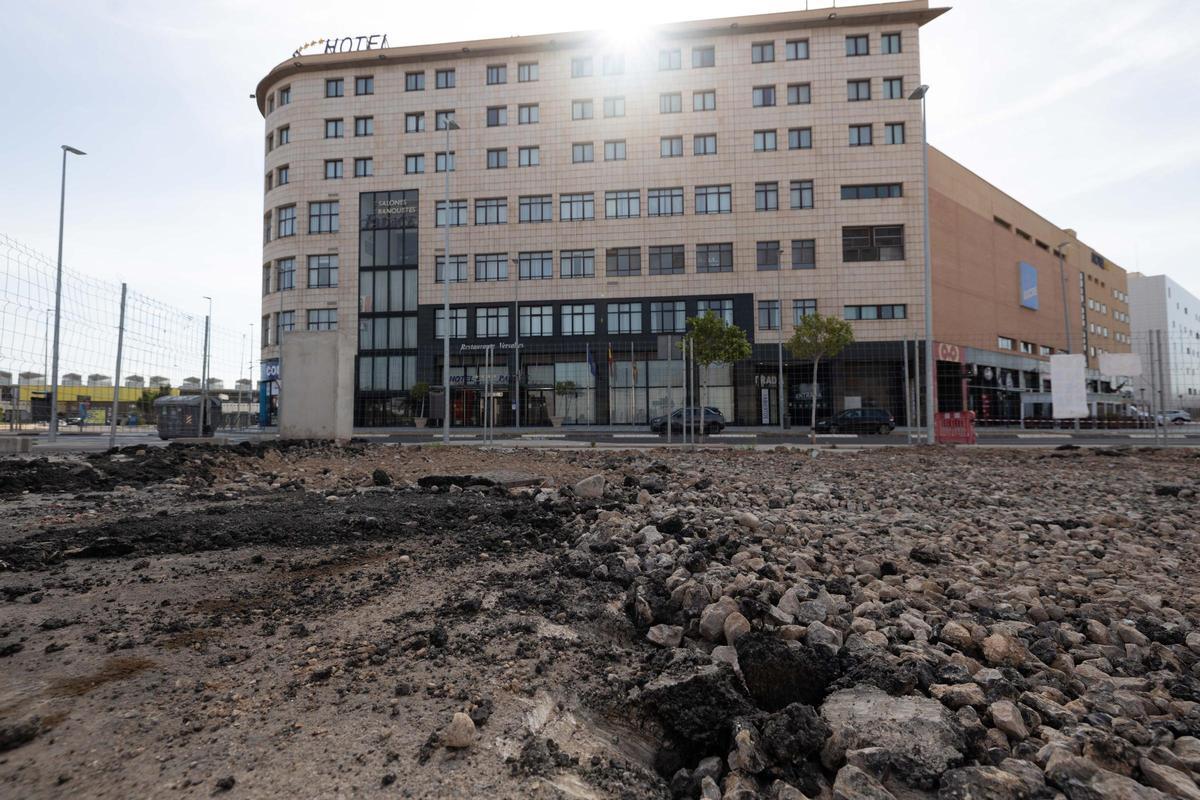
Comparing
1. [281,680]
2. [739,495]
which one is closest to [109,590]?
[281,680]

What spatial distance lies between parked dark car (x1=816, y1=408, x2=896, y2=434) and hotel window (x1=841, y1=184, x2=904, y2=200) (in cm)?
1774

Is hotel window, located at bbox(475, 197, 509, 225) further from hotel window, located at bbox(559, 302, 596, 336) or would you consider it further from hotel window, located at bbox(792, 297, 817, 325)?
hotel window, located at bbox(792, 297, 817, 325)

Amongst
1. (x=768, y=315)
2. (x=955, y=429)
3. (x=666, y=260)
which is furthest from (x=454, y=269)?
(x=955, y=429)

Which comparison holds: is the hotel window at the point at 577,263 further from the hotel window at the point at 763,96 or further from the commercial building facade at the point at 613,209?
the hotel window at the point at 763,96

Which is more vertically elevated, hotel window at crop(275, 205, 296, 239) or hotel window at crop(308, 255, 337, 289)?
hotel window at crop(275, 205, 296, 239)

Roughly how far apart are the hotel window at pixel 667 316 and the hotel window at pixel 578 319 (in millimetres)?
4123

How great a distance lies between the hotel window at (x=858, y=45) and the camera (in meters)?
41.9

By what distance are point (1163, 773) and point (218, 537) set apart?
18.1 feet

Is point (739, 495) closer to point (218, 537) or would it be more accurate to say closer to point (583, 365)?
point (218, 537)

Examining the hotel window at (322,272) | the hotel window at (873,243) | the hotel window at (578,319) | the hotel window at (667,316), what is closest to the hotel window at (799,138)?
the hotel window at (873,243)

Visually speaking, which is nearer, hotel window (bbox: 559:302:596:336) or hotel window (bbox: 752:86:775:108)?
hotel window (bbox: 752:86:775:108)

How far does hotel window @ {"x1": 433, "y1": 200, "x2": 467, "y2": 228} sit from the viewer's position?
44.8 m

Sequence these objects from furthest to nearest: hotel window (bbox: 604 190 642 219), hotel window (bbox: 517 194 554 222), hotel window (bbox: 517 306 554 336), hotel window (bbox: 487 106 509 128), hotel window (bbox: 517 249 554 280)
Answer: hotel window (bbox: 487 106 509 128) < hotel window (bbox: 517 194 554 222) < hotel window (bbox: 517 249 554 280) < hotel window (bbox: 604 190 642 219) < hotel window (bbox: 517 306 554 336)

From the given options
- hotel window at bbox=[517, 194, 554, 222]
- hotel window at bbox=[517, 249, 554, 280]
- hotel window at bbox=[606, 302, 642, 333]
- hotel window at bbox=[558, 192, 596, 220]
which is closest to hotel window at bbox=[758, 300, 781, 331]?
hotel window at bbox=[606, 302, 642, 333]
